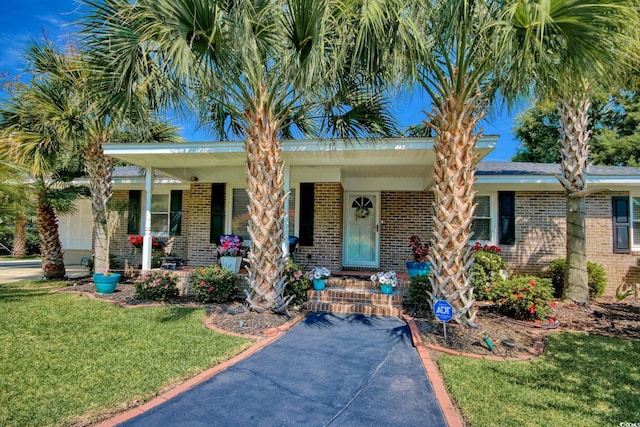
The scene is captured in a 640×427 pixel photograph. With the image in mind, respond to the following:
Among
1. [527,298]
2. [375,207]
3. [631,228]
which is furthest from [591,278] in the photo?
[375,207]

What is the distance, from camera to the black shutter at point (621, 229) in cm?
938

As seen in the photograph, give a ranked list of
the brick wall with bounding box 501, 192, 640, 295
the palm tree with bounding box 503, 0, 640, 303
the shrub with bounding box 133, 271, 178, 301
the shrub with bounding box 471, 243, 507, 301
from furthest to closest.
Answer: the brick wall with bounding box 501, 192, 640, 295 < the shrub with bounding box 133, 271, 178, 301 < the shrub with bounding box 471, 243, 507, 301 < the palm tree with bounding box 503, 0, 640, 303

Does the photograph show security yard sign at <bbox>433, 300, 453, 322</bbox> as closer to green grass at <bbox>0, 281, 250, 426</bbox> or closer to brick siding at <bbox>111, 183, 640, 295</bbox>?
green grass at <bbox>0, 281, 250, 426</bbox>

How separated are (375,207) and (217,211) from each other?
501 cm

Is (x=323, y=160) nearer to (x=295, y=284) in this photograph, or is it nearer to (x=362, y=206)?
(x=362, y=206)

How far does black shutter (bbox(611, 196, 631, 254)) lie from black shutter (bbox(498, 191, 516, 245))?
8.47 feet

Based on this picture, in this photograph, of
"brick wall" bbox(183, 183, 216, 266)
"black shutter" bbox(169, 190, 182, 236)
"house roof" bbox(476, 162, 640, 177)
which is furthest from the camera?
"black shutter" bbox(169, 190, 182, 236)

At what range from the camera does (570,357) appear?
183 inches

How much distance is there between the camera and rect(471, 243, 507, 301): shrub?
7007mm

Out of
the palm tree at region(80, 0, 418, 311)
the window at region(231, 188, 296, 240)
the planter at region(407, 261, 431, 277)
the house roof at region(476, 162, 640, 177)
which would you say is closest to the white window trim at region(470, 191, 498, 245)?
the house roof at region(476, 162, 640, 177)

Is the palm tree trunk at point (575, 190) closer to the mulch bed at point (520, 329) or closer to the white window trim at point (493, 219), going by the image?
the mulch bed at point (520, 329)

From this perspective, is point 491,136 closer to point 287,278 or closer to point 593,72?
point 593,72

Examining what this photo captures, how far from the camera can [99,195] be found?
8984mm

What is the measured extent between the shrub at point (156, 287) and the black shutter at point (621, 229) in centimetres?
1180
